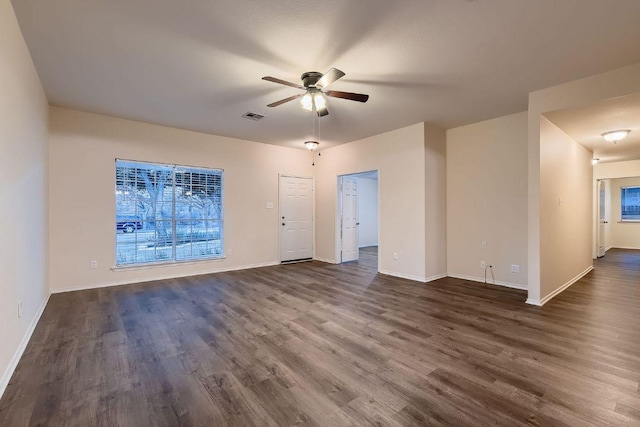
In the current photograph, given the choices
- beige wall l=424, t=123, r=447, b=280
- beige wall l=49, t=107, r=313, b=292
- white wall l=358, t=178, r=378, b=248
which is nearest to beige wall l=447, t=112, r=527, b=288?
beige wall l=424, t=123, r=447, b=280

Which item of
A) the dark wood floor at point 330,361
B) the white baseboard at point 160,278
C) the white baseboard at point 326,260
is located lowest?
the dark wood floor at point 330,361

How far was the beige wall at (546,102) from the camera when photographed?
3.02 metres

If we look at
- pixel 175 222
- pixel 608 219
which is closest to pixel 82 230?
pixel 175 222

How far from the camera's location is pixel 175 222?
538cm

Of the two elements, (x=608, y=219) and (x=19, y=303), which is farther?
(x=608, y=219)

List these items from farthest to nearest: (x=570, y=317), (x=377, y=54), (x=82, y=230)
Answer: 1. (x=82, y=230)
2. (x=570, y=317)
3. (x=377, y=54)

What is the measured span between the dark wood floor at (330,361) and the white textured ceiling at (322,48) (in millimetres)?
2750

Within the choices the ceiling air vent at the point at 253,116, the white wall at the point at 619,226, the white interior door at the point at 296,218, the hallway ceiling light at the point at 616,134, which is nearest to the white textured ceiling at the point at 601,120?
the hallway ceiling light at the point at 616,134

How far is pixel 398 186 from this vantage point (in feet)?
17.6

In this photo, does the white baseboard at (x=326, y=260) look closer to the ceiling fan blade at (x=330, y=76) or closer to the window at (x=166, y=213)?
the window at (x=166, y=213)

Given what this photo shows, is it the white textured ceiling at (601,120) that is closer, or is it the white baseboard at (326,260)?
the white textured ceiling at (601,120)

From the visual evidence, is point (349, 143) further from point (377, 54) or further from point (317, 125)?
point (377, 54)

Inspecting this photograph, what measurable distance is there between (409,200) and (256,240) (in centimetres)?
335

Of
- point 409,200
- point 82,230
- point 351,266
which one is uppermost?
point 409,200
